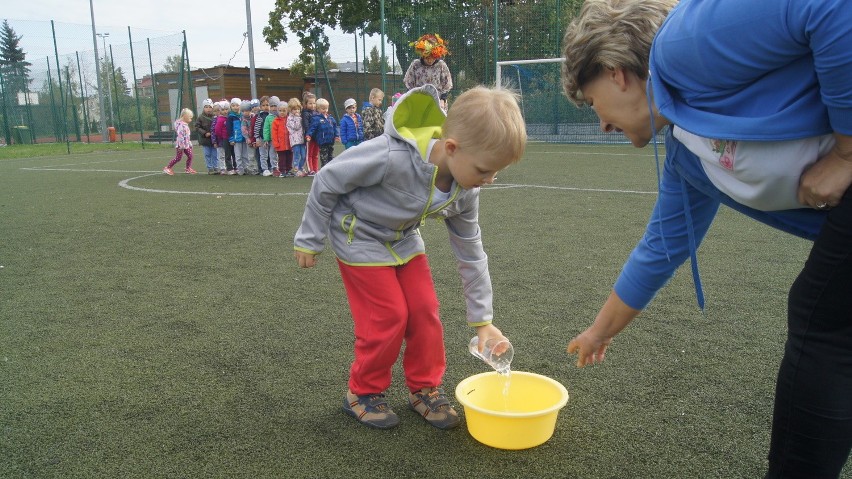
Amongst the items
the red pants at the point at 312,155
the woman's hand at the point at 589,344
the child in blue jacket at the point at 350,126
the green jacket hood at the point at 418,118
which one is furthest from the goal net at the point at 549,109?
the woman's hand at the point at 589,344

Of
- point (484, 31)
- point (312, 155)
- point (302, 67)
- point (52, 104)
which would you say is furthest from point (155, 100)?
point (312, 155)

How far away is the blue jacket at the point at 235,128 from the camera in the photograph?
1291 cm

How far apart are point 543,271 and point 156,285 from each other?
248 centimetres

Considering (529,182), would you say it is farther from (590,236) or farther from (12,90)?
(12,90)

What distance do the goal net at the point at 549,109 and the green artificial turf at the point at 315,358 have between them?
12.4m

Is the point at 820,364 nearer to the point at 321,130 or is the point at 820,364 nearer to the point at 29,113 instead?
the point at 321,130

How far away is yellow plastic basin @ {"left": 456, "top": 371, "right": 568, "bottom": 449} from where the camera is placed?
2.18 meters

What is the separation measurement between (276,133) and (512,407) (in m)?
10.4

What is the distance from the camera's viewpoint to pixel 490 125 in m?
2.10

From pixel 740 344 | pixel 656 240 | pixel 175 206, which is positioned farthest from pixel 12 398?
pixel 175 206

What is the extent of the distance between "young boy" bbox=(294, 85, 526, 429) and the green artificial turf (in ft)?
0.55

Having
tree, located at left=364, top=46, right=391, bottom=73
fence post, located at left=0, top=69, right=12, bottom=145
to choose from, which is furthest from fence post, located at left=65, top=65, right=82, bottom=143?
tree, located at left=364, top=46, right=391, bottom=73

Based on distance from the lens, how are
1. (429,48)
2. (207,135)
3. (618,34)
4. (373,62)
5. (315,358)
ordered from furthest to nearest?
(373,62) < (207,135) < (429,48) < (315,358) < (618,34)

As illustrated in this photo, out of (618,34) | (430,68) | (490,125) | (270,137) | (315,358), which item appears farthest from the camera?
(270,137)
